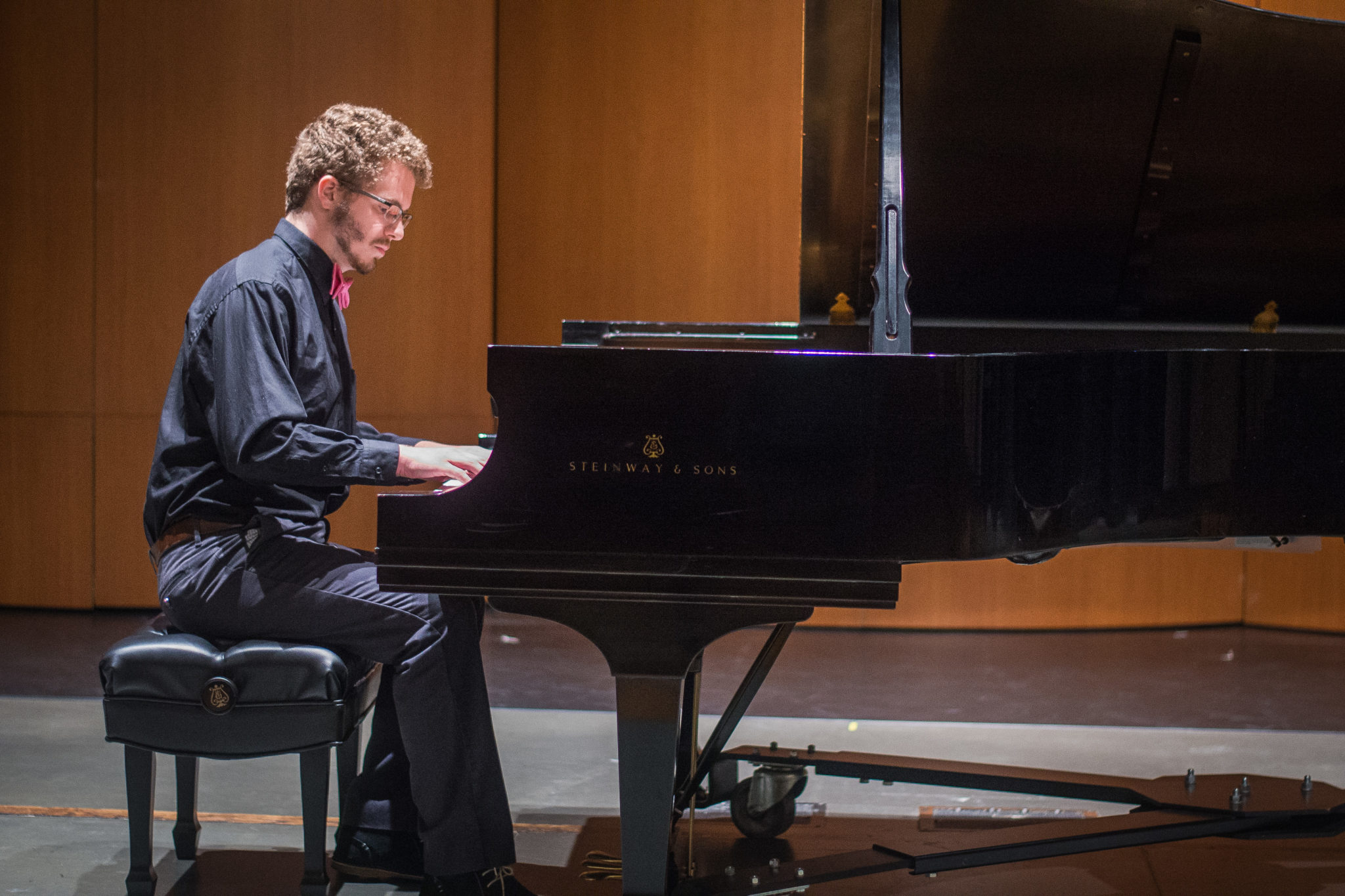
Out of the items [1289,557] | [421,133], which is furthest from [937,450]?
[1289,557]

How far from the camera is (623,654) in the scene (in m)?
1.54

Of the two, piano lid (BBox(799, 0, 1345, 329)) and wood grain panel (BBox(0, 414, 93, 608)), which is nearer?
piano lid (BBox(799, 0, 1345, 329))

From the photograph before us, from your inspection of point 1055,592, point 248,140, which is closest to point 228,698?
point 248,140

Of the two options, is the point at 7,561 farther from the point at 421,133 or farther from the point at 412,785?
the point at 412,785

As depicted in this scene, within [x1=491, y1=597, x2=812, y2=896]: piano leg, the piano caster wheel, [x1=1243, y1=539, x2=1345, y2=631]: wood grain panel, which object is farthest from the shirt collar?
[x1=1243, y1=539, x2=1345, y2=631]: wood grain panel

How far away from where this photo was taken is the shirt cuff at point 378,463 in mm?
1737

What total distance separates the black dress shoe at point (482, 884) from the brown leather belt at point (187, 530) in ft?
2.23

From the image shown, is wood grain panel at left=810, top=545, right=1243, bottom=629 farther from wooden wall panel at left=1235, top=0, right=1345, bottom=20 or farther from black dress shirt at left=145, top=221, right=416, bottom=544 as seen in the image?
black dress shirt at left=145, top=221, right=416, bottom=544

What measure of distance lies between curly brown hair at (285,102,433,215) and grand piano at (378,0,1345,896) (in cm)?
63

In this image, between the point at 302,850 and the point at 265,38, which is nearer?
the point at 302,850

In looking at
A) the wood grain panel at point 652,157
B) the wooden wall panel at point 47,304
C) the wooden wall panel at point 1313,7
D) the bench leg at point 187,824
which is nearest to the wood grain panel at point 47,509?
the wooden wall panel at point 47,304

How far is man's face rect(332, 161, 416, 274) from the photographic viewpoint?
78.7 inches

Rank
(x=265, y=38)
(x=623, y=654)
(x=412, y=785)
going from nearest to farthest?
1. (x=623, y=654)
2. (x=412, y=785)
3. (x=265, y=38)

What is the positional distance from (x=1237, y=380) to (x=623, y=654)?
1114 mm
